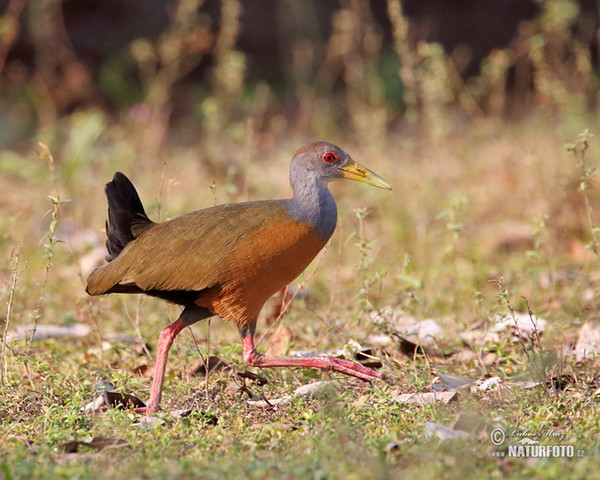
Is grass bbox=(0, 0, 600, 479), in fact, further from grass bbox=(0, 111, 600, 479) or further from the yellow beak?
the yellow beak

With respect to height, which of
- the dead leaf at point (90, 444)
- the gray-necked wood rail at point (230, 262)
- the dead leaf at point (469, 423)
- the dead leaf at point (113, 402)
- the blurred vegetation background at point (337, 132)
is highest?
the blurred vegetation background at point (337, 132)

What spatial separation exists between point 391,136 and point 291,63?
3139 millimetres

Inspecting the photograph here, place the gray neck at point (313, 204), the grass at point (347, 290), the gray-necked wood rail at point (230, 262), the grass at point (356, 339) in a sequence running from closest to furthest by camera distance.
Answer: the grass at point (356, 339)
the grass at point (347, 290)
the gray-necked wood rail at point (230, 262)
the gray neck at point (313, 204)

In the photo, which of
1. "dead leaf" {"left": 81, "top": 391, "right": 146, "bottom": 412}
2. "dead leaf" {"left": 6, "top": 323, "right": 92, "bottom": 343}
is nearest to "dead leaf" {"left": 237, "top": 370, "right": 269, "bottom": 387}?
"dead leaf" {"left": 81, "top": 391, "right": 146, "bottom": 412}

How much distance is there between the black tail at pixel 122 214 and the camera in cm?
426

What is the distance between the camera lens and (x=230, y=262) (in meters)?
3.85

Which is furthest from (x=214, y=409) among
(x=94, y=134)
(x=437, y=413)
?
(x=94, y=134)

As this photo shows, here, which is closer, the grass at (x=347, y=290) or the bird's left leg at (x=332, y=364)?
the grass at (x=347, y=290)

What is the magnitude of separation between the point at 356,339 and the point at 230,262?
1.23 m

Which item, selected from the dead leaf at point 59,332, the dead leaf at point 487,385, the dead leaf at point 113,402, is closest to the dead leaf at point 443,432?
the dead leaf at point 487,385

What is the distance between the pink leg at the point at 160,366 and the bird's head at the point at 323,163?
1050 millimetres

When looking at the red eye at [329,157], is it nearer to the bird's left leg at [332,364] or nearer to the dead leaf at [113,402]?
the bird's left leg at [332,364]

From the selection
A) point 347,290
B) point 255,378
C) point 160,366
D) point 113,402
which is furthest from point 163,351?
point 347,290

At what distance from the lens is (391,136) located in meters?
10.5
